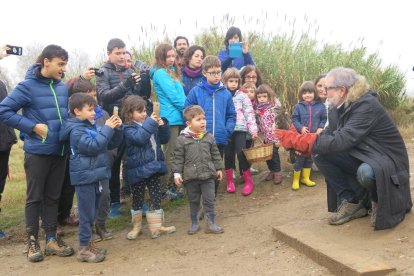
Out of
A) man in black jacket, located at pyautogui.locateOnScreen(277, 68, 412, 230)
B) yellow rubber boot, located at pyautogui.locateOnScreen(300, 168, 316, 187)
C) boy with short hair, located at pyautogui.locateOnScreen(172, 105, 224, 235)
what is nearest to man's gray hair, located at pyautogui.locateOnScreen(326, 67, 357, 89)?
man in black jacket, located at pyautogui.locateOnScreen(277, 68, 412, 230)

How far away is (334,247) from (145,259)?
164 cm

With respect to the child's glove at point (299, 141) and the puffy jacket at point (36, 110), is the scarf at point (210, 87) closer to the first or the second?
the child's glove at point (299, 141)

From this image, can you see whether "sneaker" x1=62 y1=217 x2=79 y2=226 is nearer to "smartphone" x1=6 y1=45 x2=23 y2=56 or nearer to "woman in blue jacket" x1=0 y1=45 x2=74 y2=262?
"woman in blue jacket" x1=0 y1=45 x2=74 y2=262

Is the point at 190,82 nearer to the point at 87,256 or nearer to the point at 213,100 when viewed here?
the point at 213,100

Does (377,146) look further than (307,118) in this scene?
No

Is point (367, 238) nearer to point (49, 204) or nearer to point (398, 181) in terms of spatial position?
point (398, 181)

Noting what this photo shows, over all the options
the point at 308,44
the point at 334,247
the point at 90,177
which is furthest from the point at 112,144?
the point at 308,44

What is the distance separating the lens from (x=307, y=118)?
19.5 feet

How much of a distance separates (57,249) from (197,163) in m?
1.53

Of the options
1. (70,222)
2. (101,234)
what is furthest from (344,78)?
(70,222)

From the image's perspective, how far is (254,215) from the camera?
5.10 m

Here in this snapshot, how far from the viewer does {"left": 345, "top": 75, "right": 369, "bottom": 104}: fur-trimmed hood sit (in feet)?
12.8

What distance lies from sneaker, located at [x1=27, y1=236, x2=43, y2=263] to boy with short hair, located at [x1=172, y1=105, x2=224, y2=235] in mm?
1411

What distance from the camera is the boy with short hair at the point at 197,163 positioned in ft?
15.2
